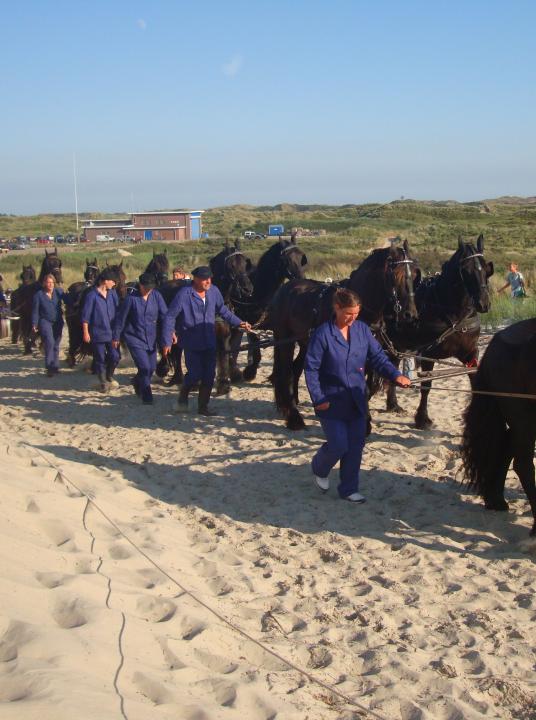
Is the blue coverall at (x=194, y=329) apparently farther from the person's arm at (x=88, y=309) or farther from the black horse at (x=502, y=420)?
the black horse at (x=502, y=420)

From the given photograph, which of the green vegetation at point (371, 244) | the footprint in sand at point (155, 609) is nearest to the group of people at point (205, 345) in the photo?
the footprint in sand at point (155, 609)

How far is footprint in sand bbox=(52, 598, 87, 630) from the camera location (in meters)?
4.08

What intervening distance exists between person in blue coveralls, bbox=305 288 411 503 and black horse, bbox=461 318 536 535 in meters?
0.69

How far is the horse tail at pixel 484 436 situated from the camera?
21.4 ft

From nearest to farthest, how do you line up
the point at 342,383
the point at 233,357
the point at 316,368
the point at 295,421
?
the point at 316,368 < the point at 342,383 < the point at 295,421 < the point at 233,357

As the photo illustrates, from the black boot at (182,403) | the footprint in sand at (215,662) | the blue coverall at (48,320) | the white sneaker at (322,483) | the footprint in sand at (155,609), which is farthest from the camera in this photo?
Result: the blue coverall at (48,320)

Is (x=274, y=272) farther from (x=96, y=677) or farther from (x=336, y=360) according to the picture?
(x=96, y=677)

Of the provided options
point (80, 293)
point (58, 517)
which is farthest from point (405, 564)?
point (80, 293)

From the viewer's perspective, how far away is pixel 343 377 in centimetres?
691

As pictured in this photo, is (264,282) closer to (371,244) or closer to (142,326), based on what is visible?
(142,326)

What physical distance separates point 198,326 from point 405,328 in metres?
2.64

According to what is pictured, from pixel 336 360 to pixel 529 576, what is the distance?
91.3 inches

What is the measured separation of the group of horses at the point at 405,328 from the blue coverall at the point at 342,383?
879 millimetres

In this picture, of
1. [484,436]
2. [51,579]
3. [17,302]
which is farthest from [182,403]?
[17,302]
